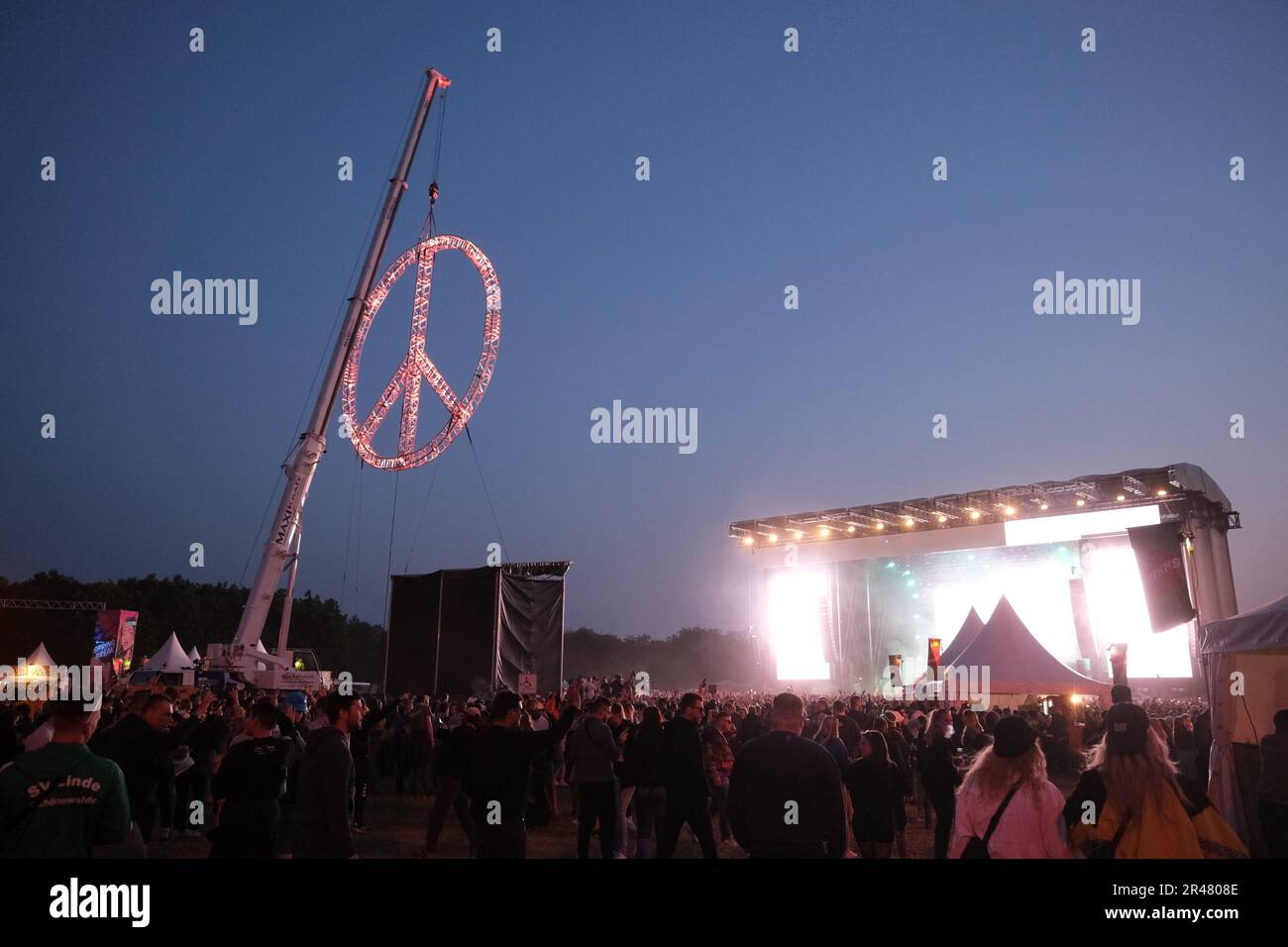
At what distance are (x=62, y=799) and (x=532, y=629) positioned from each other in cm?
1890

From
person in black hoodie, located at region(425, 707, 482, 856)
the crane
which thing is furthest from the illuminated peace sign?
person in black hoodie, located at region(425, 707, 482, 856)

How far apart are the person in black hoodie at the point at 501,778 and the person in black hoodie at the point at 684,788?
81.6 inches

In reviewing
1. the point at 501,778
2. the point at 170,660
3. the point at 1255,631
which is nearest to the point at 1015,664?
the point at 1255,631

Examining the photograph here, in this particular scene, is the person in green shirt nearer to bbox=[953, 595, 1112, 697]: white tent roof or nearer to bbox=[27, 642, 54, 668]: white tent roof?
bbox=[953, 595, 1112, 697]: white tent roof

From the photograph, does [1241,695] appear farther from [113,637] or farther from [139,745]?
[113,637]

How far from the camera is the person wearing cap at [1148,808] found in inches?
152

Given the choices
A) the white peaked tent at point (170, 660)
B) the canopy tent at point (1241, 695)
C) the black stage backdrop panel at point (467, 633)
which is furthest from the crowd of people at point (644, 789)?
the white peaked tent at point (170, 660)

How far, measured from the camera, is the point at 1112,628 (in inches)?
1256

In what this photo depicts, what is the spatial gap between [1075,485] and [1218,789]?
2666 centimetres

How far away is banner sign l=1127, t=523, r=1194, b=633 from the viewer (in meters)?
15.1

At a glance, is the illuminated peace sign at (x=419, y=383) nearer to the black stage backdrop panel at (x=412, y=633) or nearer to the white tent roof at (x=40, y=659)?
the black stage backdrop panel at (x=412, y=633)

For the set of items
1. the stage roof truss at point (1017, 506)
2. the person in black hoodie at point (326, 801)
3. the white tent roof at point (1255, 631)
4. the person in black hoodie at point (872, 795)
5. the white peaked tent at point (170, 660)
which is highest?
the stage roof truss at point (1017, 506)
